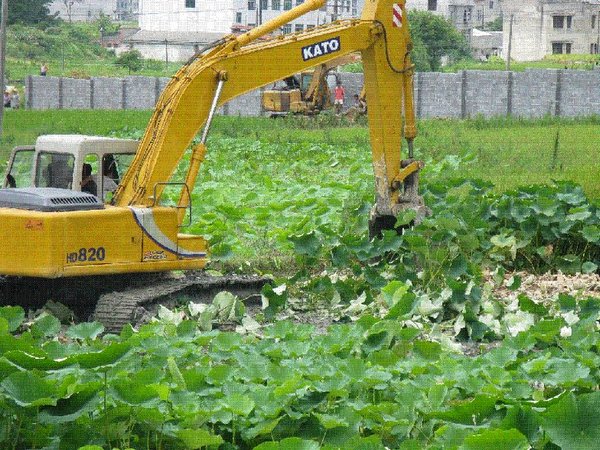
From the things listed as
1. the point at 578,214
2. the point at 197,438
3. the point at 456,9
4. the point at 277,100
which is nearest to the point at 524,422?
the point at 197,438

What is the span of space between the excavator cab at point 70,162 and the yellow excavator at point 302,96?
1148 inches

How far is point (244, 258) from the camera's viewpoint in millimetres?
14312

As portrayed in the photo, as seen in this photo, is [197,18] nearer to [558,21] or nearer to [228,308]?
[558,21]

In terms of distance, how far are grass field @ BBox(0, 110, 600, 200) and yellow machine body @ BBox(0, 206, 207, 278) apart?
8317 mm

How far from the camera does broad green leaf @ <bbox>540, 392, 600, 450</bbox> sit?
5109 mm

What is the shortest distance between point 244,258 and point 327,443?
335 inches

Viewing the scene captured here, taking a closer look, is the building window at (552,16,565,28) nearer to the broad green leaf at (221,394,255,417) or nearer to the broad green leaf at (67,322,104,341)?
the broad green leaf at (67,322,104,341)

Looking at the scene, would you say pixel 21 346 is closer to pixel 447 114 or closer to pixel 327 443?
pixel 327 443

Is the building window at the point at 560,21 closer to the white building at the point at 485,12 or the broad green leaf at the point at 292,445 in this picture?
the white building at the point at 485,12

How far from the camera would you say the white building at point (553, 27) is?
63344 mm

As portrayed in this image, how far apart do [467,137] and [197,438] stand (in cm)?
2712

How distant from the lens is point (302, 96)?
44.6 m

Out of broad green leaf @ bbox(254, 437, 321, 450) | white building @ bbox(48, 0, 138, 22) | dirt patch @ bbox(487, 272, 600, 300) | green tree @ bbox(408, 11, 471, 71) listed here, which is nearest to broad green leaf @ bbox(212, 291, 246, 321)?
dirt patch @ bbox(487, 272, 600, 300)

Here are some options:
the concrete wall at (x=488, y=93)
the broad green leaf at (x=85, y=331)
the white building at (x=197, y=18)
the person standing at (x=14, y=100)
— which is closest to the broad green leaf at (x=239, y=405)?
the broad green leaf at (x=85, y=331)
